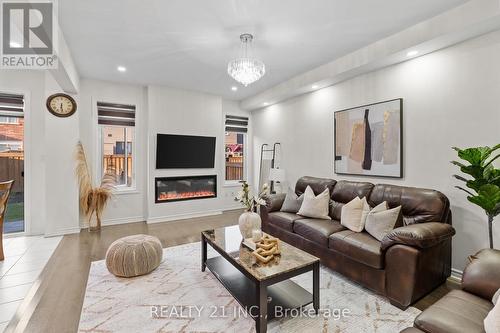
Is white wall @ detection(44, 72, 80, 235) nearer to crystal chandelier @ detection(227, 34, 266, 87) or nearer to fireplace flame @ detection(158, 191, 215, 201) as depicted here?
fireplace flame @ detection(158, 191, 215, 201)

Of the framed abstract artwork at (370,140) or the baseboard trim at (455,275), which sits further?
the framed abstract artwork at (370,140)

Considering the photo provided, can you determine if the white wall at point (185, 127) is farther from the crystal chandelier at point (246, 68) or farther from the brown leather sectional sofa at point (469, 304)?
the brown leather sectional sofa at point (469, 304)

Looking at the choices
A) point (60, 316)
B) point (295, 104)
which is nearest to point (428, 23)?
point (295, 104)

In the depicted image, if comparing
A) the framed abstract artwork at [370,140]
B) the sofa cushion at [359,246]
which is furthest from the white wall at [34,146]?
the framed abstract artwork at [370,140]

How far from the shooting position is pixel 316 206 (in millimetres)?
3615

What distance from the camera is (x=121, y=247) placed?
2.82 meters

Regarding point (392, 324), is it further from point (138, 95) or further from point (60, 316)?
point (138, 95)

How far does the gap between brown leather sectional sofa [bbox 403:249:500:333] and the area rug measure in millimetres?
655

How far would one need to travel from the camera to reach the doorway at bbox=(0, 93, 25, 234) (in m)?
4.13

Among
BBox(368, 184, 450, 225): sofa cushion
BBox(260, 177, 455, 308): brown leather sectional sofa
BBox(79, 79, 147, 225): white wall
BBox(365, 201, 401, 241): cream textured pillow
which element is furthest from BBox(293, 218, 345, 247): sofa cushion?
BBox(79, 79, 147, 225): white wall

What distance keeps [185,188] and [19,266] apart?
122 inches

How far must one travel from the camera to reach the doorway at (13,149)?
13.6ft

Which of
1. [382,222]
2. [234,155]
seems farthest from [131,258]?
[234,155]

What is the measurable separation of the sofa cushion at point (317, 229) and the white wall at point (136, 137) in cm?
Answer: 365
